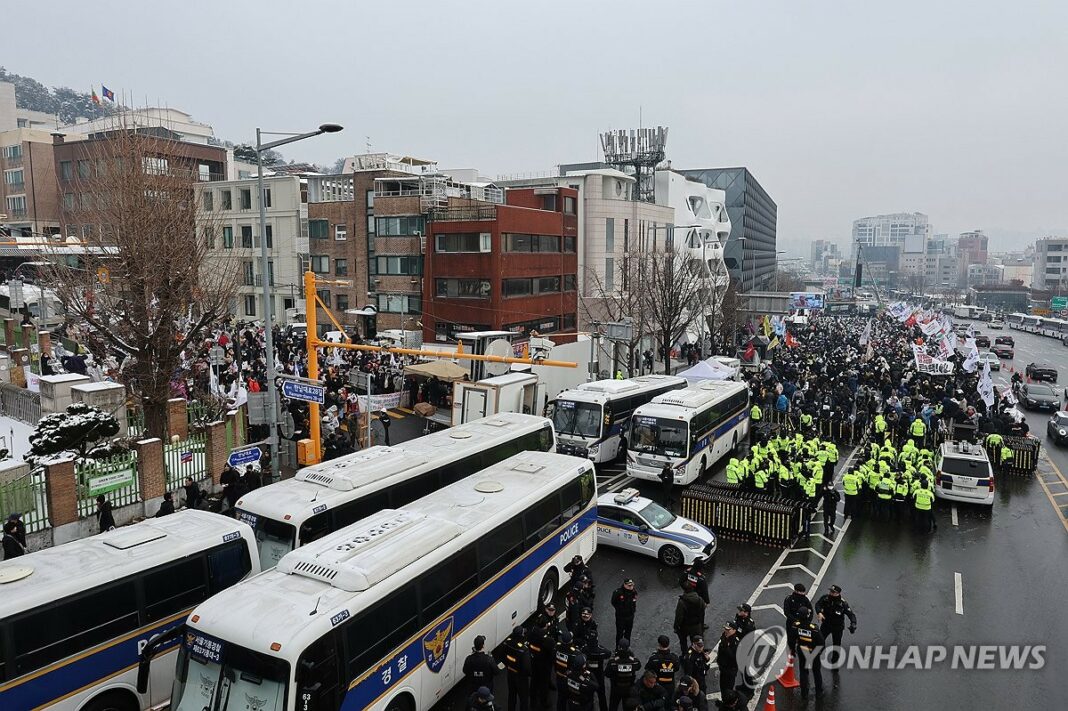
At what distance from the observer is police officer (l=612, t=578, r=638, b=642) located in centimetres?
1210

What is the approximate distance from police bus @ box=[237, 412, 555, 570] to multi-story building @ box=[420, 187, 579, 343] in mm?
20729

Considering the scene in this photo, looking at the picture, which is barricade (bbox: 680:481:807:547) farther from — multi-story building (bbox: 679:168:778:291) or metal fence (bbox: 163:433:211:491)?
multi-story building (bbox: 679:168:778:291)

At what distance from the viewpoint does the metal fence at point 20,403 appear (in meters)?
21.9

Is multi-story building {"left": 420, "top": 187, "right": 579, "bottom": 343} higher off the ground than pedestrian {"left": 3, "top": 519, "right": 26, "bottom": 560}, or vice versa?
multi-story building {"left": 420, "top": 187, "right": 579, "bottom": 343}

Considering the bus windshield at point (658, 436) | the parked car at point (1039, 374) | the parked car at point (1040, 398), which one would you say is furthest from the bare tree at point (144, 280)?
the parked car at point (1039, 374)

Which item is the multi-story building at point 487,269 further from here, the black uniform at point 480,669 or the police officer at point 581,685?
the police officer at point 581,685

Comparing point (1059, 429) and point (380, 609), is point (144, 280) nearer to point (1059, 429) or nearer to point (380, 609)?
point (380, 609)

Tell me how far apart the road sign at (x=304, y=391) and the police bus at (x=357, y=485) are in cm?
287

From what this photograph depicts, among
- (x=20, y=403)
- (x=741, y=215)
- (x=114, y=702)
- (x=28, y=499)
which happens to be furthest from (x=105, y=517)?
(x=741, y=215)

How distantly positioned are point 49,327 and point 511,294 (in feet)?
83.9

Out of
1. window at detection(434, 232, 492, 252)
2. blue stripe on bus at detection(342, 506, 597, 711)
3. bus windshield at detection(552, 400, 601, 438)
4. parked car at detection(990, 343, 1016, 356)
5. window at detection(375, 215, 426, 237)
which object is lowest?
parked car at detection(990, 343, 1016, 356)

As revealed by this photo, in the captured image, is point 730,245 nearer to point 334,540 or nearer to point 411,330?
point 411,330

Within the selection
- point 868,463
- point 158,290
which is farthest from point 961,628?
point 158,290

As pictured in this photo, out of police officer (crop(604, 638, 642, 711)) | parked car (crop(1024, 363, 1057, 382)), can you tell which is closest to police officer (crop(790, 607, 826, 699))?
police officer (crop(604, 638, 642, 711))
